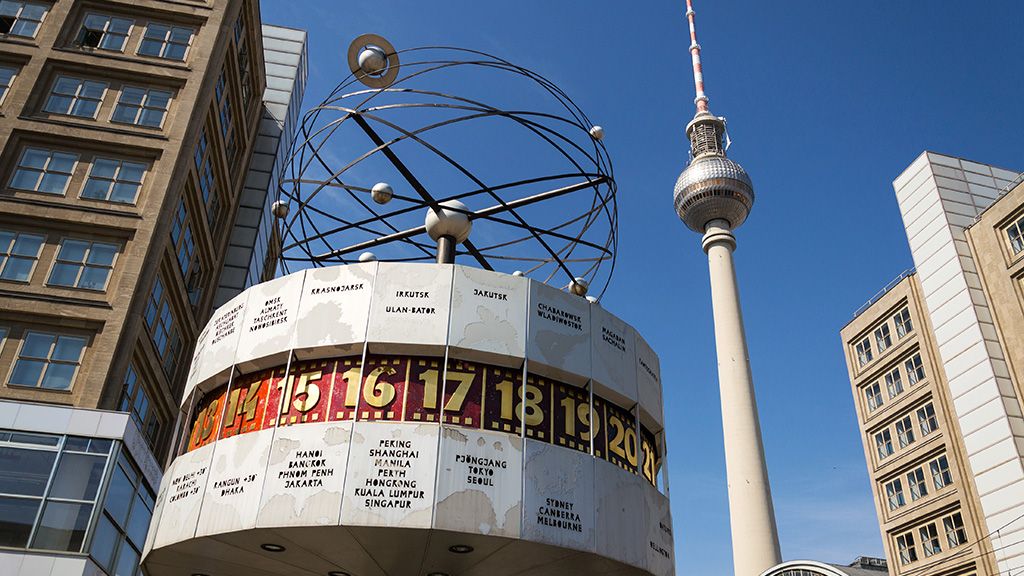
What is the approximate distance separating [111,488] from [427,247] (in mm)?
15390

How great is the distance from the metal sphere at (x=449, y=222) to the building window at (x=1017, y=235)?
1536 inches

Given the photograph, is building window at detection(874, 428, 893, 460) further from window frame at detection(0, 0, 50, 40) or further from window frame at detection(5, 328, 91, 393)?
window frame at detection(0, 0, 50, 40)

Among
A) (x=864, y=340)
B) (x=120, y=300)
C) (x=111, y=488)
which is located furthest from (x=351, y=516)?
(x=864, y=340)

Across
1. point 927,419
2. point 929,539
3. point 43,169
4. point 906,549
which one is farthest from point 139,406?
point 906,549

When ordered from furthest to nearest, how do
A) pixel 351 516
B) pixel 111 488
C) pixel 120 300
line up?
1. pixel 120 300
2. pixel 111 488
3. pixel 351 516

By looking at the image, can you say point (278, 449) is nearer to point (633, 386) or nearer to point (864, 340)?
point (633, 386)

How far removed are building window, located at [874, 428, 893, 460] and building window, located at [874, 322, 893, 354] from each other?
6.40 metres

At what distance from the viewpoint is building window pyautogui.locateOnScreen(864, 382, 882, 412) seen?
6319 centimetres

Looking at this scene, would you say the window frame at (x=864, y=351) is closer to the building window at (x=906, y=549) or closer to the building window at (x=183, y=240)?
the building window at (x=906, y=549)

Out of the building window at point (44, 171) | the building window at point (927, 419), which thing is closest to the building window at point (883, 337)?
the building window at point (927, 419)

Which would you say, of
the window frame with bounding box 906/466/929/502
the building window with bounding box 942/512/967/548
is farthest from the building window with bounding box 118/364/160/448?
the window frame with bounding box 906/466/929/502

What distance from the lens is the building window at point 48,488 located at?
1053 inches

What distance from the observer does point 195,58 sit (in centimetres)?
4262

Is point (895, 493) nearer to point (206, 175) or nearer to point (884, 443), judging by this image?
point (884, 443)
